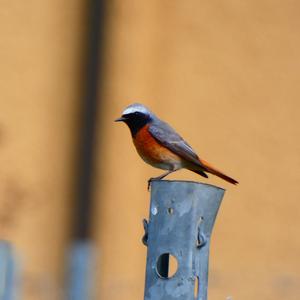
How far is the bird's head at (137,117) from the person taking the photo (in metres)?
7.30

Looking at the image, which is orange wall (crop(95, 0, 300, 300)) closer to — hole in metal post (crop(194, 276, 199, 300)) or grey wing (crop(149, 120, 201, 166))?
grey wing (crop(149, 120, 201, 166))

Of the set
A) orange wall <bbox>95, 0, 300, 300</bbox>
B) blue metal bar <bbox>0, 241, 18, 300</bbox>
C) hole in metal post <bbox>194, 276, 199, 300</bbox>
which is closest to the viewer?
hole in metal post <bbox>194, 276, 199, 300</bbox>

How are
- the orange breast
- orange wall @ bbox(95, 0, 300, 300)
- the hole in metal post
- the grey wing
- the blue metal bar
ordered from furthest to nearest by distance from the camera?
orange wall @ bbox(95, 0, 300, 300) < the blue metal bar < the orange breast < the grey wing < the hole in metal post

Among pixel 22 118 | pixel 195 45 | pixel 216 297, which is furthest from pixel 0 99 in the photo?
pixel 216 297

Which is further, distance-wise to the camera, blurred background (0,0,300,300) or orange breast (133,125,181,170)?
blurred background (0,0,300,300)

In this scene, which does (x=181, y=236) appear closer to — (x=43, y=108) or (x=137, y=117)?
(x=137, y=117)

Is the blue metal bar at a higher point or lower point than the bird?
lower

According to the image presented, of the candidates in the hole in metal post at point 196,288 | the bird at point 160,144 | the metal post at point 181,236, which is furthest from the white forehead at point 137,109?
the hole in metal post at point 196,288

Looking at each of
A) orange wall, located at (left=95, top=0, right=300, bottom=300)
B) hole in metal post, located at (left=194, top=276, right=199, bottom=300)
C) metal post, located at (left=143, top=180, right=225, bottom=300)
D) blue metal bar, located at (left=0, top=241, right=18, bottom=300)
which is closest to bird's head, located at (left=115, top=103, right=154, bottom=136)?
blue metal bar, located at (left=0, top=241, right=18, bottom=300)

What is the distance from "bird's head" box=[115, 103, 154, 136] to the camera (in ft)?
23.9

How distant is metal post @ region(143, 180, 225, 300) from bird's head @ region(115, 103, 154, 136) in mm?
1845

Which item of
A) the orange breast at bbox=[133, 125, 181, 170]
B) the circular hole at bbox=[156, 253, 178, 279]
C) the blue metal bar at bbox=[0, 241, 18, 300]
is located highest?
the orange breast at bbox=[133, 125, 181, 170]

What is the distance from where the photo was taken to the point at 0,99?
13.7 metres

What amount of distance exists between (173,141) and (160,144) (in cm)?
10
